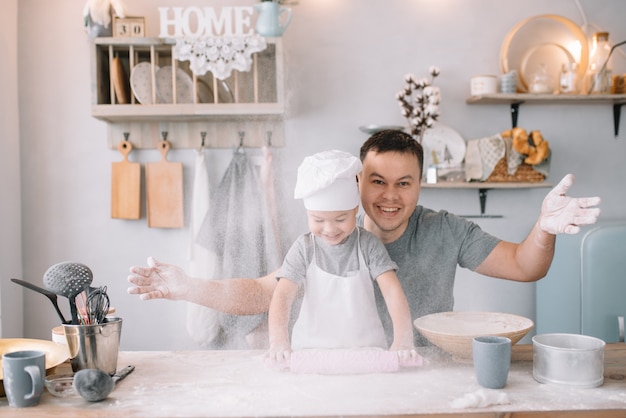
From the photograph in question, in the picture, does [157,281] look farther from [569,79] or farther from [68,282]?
[569,79]

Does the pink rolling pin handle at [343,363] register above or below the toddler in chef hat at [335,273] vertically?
below

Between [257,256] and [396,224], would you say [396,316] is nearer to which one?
[396,224]

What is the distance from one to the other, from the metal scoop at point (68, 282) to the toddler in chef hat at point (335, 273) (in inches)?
17.1

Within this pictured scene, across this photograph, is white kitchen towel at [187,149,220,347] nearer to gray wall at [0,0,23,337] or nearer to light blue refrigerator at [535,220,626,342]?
gray wall at [0,0,23,337]

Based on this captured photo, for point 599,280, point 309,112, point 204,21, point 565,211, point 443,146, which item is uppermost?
point 204,21

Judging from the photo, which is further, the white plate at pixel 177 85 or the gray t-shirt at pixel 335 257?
the white plate at pixel 177 85

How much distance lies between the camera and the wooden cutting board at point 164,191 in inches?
103

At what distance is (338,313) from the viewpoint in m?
1.45

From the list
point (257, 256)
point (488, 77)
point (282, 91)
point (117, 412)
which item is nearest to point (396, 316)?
point (117, 412)

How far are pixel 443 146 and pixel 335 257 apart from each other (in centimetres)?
139

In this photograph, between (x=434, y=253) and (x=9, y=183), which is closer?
(x=434, y=253)

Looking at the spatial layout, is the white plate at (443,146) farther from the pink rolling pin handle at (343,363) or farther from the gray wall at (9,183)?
the gray wall at (9,183)

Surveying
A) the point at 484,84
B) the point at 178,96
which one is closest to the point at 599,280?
the point at 484,84

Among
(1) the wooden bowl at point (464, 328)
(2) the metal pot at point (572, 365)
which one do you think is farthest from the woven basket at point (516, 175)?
(2) the metal pot at point (572, 365)
